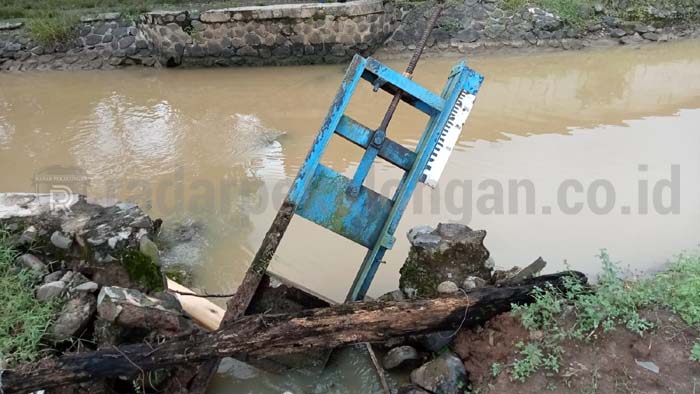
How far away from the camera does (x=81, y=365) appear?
2.40 m

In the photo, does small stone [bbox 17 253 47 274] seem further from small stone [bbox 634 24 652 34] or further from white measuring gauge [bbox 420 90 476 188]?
small stone [bbox 634 24 652 34]

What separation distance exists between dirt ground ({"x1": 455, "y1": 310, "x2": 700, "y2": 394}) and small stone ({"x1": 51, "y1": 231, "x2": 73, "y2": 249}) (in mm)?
2379

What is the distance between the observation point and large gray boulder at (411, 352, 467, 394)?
2.61 m

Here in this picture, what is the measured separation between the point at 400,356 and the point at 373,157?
110 centimetres

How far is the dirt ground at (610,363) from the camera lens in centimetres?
230

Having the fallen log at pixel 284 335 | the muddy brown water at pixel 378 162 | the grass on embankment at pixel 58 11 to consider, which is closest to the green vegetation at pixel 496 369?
the fallen log at pixel 284 335

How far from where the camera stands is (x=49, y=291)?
2.86m

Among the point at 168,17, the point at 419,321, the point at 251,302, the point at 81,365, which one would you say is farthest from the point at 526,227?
the point at 168,17

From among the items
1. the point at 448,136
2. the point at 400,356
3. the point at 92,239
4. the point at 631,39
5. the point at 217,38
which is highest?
the point at 631,39

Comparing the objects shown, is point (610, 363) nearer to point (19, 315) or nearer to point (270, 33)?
point (19, 315)

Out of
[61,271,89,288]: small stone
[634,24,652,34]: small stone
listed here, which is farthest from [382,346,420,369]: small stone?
[634,24,652,34]: small stone

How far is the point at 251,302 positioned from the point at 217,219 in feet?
6.31

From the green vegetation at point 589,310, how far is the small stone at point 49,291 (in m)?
2.40

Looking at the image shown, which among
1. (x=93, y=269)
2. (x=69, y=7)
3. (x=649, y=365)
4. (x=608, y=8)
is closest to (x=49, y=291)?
(x=93, y=269)
